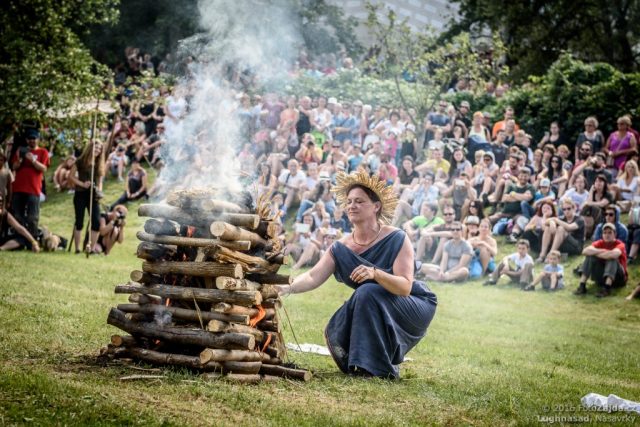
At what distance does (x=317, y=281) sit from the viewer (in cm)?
887

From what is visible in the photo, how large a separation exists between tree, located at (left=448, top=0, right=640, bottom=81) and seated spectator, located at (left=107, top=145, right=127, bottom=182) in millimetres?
13986

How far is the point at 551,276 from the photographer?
17.6m

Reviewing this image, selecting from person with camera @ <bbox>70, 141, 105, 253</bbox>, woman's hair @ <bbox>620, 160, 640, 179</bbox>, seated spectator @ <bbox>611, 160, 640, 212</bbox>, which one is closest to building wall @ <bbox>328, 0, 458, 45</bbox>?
woman's hair @ <bbox>620, 160, 640, 179</bbox>

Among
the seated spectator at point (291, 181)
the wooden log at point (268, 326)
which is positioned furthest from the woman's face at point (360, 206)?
the seated spectator at point (291, 181)

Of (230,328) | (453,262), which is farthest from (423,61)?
(230,328)

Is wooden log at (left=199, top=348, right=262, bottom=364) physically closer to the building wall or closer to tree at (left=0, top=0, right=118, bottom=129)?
tree at (left=0, top=0, right=118, bottom=129)

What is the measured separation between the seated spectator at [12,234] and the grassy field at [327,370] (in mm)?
1968

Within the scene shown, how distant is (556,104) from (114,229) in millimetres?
11793

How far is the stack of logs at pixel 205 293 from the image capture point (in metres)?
7.80

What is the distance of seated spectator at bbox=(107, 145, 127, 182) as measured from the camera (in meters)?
28.0

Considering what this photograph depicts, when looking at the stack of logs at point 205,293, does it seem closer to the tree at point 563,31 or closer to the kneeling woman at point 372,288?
the kneeling woman at point 372,288

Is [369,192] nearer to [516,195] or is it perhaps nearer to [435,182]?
[516,195]

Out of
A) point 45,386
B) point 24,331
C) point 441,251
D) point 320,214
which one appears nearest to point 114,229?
point 320,214

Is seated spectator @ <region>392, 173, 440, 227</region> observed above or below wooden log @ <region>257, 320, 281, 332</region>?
above
